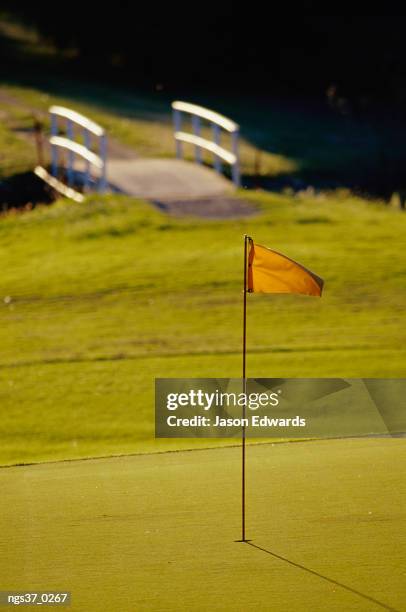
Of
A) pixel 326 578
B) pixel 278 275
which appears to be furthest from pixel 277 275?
pixel 326 578

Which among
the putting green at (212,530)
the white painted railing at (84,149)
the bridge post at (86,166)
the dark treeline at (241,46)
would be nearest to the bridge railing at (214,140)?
the white painted railing at (84,149)

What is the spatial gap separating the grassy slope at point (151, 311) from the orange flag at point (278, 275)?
11.2 ft

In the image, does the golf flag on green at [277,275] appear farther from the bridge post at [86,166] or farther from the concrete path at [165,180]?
the bridge post at [86,166]

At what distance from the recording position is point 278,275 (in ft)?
33.8

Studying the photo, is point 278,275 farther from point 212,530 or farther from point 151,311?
point 151,311

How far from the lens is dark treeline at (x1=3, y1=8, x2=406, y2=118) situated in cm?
3456

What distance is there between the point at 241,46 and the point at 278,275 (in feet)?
85.1

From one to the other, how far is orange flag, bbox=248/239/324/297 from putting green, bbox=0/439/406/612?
158 centimetres

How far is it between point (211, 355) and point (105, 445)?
3.67 meters

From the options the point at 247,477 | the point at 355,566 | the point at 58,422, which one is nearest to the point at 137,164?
the point at 58,422

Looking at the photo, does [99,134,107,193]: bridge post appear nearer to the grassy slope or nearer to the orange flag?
the grassy slope

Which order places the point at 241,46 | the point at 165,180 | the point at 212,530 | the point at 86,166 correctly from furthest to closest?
the point at 241,46 → the point at 165,180 → the point at 86,166 → the point at 212,530

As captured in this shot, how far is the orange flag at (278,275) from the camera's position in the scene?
10180mm

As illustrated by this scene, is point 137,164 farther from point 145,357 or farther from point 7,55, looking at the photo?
point 7,55
